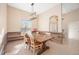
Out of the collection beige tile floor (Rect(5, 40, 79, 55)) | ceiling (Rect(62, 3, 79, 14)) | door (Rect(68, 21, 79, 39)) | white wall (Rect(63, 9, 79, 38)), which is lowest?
beige tile floor (Rect(5, 40, 79, 55))

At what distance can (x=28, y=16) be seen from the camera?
2.27m

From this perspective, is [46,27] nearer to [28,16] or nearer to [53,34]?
[53,34]

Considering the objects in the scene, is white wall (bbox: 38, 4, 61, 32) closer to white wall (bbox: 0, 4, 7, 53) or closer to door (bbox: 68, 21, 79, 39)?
door (bbox: 68, 21, 79, 39)

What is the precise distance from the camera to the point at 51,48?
226 centimetres

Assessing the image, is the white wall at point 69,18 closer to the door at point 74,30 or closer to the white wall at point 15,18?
the door at point 74,30

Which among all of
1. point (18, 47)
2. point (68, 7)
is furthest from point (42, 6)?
point (18, 47)

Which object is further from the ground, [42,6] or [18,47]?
[42,6]

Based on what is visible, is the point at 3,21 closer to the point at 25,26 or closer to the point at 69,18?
the point at 25,26

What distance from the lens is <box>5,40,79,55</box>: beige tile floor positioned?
225 centimetres

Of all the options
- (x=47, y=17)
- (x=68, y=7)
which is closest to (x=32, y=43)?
(x=47, y=17)

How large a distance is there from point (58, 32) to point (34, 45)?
377mm

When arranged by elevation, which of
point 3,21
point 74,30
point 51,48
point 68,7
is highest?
point 68,7

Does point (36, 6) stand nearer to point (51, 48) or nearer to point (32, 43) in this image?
point (32, 43)

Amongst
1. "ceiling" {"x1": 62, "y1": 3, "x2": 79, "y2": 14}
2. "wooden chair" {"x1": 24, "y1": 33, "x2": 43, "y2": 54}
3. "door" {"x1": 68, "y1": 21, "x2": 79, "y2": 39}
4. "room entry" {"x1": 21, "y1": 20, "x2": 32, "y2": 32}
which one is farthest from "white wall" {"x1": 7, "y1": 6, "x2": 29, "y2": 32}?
"door" {"x1": 68, "y1": 21, "x2": 79, "y2": 39}
